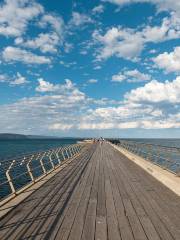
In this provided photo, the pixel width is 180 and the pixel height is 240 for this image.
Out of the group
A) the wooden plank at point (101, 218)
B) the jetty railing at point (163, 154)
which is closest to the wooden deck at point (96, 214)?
the wooden plank at point (101, 218)

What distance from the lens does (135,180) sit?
1477 centimetres

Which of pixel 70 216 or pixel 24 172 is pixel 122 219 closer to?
pixel 70 216

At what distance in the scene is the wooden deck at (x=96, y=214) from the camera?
6684mm

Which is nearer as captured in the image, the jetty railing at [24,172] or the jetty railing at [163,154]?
the jetty railing at [24,172]

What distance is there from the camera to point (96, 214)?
8.30 m

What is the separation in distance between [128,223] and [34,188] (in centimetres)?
576

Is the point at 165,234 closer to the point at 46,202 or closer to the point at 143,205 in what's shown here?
the point at 143,205

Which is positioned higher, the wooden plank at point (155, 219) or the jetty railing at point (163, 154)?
the jetty railing at point (163, 154)

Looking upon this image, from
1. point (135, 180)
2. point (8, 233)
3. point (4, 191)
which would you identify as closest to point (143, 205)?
point (8, 233)

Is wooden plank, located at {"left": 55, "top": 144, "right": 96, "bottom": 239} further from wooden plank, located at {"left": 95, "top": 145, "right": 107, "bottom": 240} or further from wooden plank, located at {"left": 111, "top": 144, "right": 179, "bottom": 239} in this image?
wooden plank, located at {"left": 111, "top": 144, "right": 179, "bottom": 239}

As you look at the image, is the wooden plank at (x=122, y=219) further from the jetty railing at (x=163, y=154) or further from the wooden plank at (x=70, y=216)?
the jetty railing at (x=163, y=154)

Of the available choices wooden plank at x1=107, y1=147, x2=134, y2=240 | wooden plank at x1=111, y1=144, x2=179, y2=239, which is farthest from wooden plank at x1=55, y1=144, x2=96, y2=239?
wooden plank at x1=111, y1=144, x2=179, y2=239

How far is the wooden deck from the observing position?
21.9 feet

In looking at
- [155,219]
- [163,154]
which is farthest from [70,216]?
[163,154]
